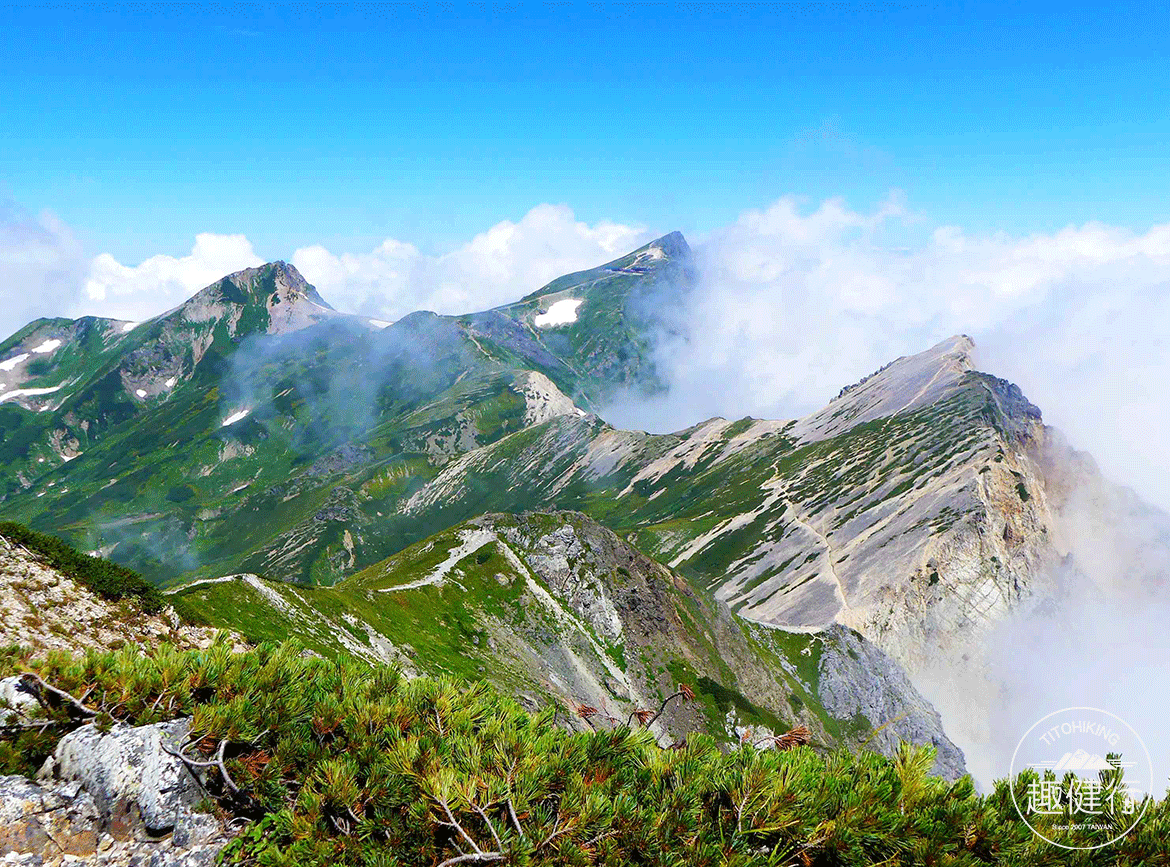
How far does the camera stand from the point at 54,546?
1129 inches

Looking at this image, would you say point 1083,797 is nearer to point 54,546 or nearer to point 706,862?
point 706,862

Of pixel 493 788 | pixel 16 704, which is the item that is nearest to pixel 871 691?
pixel 493 788

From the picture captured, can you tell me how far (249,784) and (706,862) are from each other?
8028mm

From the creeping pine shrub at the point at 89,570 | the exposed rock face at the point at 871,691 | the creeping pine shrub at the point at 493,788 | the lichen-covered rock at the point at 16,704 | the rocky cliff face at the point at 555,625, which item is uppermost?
the creeping pine shrub at the point at 89,570

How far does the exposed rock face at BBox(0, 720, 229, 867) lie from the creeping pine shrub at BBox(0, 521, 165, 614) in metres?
19.1

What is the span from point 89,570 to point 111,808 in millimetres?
21491

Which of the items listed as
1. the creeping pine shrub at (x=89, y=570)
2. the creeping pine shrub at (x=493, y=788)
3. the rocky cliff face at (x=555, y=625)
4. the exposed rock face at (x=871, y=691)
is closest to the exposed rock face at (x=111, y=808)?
the creeping pine shrub at (x=493, y=788)

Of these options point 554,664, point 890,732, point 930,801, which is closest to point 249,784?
point 930,801

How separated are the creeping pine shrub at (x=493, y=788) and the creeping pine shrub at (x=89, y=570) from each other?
16.4 m

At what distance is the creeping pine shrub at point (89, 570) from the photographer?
89.1 ft

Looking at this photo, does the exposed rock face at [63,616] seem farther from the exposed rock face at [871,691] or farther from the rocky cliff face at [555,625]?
the exposed rock face at [871,691]

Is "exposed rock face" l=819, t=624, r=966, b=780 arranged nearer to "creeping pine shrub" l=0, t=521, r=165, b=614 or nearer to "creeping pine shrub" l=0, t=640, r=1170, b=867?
"creeping pine shrub" l=0, t=640, r=1170, b=867

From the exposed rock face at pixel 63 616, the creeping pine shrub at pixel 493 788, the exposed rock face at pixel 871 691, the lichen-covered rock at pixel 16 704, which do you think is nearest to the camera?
the creeping pine shrub at pixel 493 788

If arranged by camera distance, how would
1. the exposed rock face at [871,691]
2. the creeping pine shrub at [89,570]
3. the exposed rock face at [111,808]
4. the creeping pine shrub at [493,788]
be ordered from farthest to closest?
the exposed rock face at [871,691] < the creeping pine shrub at [89,570] < the creeping pine shrub at [493,788] < the exposed rock face at [111,808]
